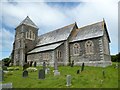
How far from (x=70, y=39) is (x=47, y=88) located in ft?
67.4

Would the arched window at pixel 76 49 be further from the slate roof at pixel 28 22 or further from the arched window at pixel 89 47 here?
the slate roof at pixel 28 22

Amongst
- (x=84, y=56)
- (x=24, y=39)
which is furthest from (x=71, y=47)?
(x=24, y=39)

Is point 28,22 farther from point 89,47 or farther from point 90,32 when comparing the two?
point 89,47

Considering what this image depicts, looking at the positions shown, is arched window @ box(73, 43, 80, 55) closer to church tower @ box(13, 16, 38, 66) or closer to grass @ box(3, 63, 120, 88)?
grass @ box(3, 63, 120, 88)

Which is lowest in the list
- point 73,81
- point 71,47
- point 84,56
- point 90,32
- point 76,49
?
point 73,81

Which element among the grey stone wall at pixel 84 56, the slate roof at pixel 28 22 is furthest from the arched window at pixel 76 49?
the slate roof at pixel 28 22

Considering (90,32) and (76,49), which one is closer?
(90,32)

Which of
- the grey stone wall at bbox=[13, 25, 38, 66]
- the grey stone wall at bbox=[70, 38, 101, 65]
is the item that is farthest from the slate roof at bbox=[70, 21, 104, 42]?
the grey stone wall at bbox=[13, 25, 38, 66]

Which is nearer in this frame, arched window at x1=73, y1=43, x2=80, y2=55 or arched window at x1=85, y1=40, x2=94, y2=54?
arched window at x1=85, y1=40, x2=94, y2=54

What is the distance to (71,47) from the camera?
94.4 feet

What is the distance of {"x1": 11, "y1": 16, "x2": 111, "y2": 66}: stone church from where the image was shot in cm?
2408

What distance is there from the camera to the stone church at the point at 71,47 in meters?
24.1

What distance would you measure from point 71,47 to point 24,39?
14.7 metres

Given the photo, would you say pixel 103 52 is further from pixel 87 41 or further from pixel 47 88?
pixel 47 88
